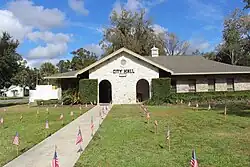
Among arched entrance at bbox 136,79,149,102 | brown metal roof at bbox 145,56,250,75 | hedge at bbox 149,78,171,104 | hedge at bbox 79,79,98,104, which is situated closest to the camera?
hedge at bbox 149,78,171,104

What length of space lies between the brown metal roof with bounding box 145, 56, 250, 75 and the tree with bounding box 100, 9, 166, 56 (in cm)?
1871

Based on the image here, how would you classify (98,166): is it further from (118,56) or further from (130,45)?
(130,45)

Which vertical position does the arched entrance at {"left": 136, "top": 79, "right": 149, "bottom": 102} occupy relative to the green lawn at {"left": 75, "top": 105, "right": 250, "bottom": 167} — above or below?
above

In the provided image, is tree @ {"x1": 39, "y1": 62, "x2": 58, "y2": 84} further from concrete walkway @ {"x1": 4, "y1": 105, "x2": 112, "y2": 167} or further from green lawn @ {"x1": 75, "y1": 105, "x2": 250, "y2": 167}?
concrete walkway @ {"x1": 4, "y1": 105, "x2": 112, "y2": 167}

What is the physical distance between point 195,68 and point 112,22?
28484 millimetres

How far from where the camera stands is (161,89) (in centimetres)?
2819

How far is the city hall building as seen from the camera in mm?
29047

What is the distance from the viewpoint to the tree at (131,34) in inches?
2095

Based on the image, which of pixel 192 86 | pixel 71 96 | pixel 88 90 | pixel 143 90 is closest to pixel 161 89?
pixel 192 86

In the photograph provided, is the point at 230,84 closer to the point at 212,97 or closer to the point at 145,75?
the point at 212,97

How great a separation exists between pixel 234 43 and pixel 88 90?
1330 inches

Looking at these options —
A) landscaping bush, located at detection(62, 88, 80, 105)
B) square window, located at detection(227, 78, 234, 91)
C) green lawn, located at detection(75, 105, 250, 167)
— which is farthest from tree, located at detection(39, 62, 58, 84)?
green lawn, located at detection(75, 105, 250, 167)

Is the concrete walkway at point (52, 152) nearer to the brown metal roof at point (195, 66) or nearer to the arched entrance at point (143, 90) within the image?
the brown metal roof at point (195, 66)

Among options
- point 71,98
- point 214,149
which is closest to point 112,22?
point 71,98
